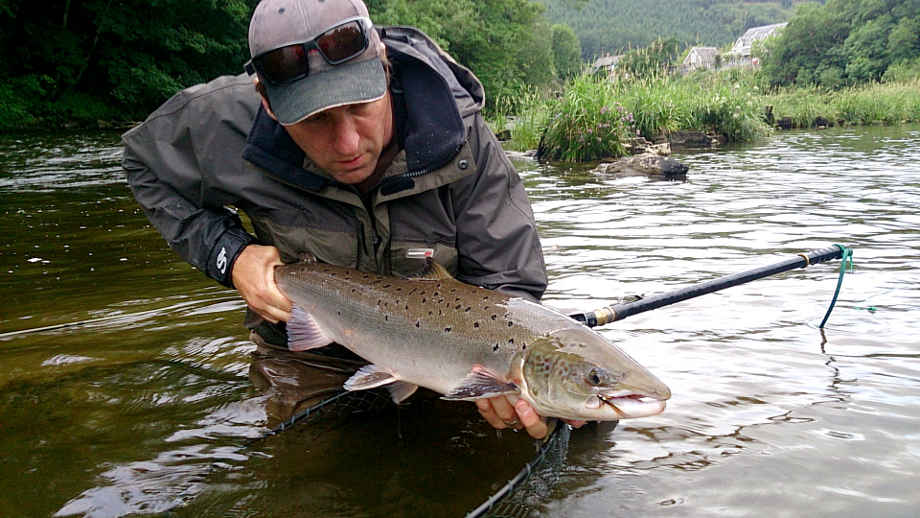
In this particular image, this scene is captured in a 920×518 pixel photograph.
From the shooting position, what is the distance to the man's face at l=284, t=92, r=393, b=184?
8.29 ft

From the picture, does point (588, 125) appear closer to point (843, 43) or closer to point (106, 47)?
point (106, 47)

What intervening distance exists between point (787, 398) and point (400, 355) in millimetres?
2063

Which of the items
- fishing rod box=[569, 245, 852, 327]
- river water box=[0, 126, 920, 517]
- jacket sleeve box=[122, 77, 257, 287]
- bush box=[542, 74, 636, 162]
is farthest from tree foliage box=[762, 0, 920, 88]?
jacket sleeve box=[122, 77, 257, 287]

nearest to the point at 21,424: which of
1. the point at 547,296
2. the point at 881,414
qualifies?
the point at 547,296

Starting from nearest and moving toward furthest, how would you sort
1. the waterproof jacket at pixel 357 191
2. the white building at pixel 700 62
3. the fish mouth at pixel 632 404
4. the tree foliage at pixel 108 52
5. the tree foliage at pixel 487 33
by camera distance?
1. the fish mouth at pixel 632 404
2. the waterproof jacket at pixel 357 191
3. the tree foliage at pixel 108 52
4. the tree foliage at pixel 487 33
5. the white building at pixel 700 62

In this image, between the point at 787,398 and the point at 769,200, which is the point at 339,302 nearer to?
the point at 787,398

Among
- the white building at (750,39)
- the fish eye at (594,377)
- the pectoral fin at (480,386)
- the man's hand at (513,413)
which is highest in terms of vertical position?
the white building at (750,39)

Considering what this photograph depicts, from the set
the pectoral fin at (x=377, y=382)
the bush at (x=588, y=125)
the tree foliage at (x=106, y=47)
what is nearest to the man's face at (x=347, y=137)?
the pectoral fin at (x=377, y=382)

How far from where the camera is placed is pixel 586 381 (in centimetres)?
212

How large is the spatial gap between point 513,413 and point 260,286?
4.09ft

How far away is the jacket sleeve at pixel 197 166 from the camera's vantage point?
9.86 feet

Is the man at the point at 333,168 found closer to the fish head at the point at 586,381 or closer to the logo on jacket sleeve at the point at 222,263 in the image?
the logo on jacket sleeve at the point at 222,263

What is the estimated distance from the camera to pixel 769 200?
948cm

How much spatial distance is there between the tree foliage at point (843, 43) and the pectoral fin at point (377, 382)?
2868 inches
